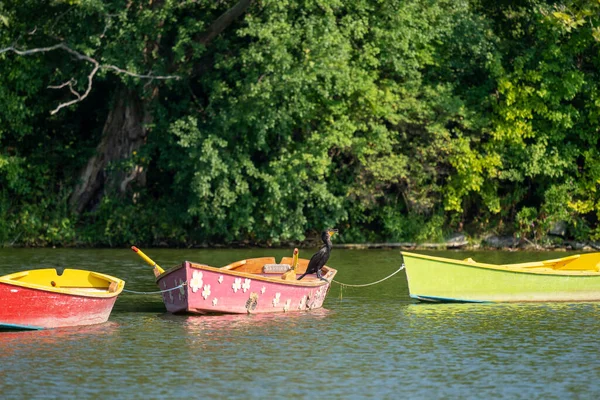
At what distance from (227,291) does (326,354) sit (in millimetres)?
3771

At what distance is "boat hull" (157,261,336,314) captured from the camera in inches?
818

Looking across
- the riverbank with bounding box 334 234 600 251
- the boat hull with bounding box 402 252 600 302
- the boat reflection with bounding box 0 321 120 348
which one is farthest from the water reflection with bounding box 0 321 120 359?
the riverbank with bounding box 334 234 600 251

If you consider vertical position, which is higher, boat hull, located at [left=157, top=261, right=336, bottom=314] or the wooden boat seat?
the wooden boat seat

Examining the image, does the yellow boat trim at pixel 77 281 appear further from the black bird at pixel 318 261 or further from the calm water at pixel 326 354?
the black bird at pixel 318 261

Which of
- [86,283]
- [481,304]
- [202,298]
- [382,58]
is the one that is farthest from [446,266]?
[382,58]

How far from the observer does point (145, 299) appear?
2430 centimetres

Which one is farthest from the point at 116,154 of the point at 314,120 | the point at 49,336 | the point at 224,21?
the point at 49,336

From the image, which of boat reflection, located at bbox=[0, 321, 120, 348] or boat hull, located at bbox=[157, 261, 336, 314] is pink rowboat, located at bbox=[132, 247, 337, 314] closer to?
boat hull, located at bbox=[157, 261, 336, 314]

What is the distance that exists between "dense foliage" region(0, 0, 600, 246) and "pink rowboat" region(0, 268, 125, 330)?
45.4ft

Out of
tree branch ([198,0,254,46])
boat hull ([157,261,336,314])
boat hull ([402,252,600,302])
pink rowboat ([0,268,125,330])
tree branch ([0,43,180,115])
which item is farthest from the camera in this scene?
tree branch ([198,0,254,46])

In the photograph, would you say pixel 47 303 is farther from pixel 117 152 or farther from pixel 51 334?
pixel 117 152

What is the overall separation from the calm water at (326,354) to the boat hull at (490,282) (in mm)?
A: 334

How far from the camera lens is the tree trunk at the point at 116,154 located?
37312 mm

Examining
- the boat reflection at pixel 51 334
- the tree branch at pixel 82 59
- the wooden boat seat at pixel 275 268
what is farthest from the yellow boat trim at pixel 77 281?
the tree branch at pixel 82 59
